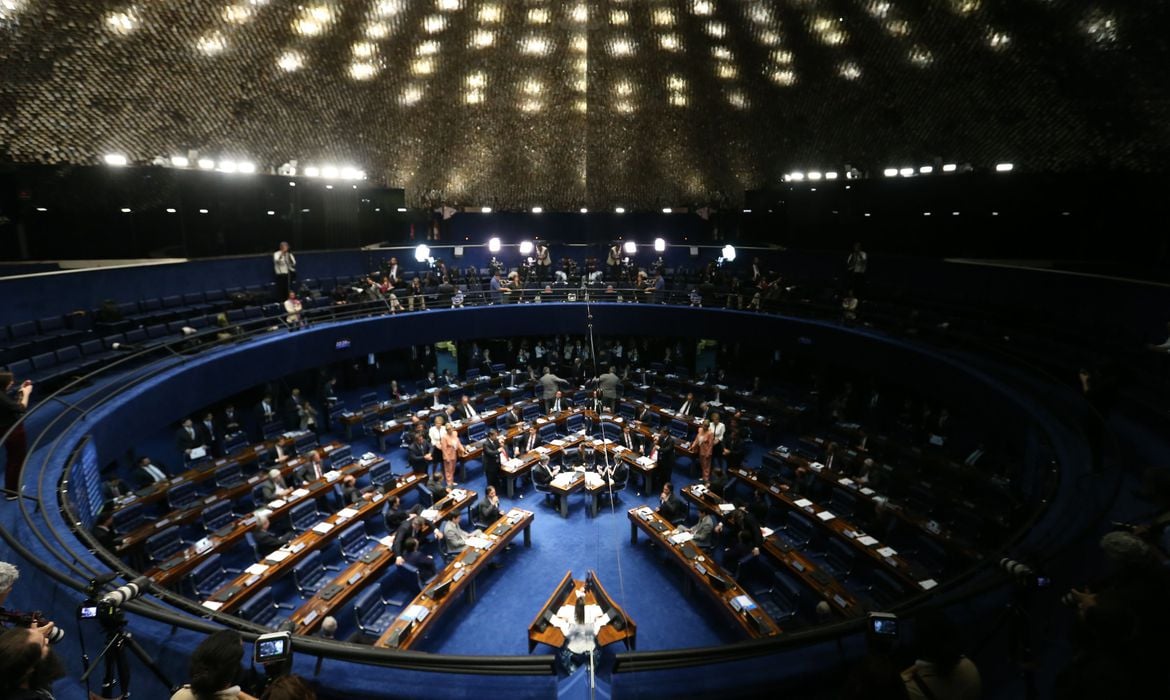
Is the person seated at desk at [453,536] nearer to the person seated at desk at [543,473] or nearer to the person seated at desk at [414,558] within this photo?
the person seated at desk at [414,558]

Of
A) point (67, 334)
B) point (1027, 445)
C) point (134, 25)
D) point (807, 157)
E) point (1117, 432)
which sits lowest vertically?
point (1027, 445)

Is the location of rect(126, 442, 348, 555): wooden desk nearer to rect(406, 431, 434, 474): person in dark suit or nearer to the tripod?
rect(406, 431, 434, 474): person in dark suit

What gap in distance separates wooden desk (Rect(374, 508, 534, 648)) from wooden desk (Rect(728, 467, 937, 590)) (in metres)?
5.31

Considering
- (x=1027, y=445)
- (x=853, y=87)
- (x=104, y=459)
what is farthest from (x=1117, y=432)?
(x=104, y=459)

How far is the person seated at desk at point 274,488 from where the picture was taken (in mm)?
11086

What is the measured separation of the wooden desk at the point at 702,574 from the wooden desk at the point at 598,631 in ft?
5.05

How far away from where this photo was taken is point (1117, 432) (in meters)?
7.93

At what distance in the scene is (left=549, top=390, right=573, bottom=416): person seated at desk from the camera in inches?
655

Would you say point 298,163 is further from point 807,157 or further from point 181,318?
point 807,157

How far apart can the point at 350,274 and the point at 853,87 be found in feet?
62.3

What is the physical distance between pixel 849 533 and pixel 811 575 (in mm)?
1693

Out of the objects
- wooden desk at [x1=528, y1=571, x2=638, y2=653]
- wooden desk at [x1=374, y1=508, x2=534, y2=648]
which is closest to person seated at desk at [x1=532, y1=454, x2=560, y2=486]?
wooden desk at [x1=374, y1=508, x2=534, y2=648]

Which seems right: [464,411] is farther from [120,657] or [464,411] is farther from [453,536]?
[120,657]

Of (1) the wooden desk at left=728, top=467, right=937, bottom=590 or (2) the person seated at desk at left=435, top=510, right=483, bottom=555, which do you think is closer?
(1) the wooden desk at left=728, top=467, right=937, bottom=590
